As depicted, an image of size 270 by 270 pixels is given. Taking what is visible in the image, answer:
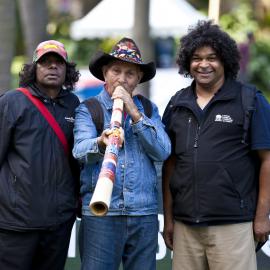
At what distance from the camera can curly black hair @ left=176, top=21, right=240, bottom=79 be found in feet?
15.3

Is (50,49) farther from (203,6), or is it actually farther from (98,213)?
(203,6)

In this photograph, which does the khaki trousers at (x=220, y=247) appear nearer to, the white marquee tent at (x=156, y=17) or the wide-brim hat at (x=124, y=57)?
the wide-brim hat at (x=124, y=57)

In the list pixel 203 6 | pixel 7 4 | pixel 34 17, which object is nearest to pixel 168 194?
pixel 7 4

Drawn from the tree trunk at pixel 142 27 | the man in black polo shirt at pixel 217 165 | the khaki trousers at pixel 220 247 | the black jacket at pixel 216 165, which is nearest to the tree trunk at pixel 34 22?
the tree trunk at pixel 142 27

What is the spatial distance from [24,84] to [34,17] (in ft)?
14.2

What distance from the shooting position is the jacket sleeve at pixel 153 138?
14.4ft

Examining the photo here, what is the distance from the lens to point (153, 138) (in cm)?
442

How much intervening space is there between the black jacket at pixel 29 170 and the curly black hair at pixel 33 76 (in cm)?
12

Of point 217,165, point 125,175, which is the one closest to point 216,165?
point 217,165

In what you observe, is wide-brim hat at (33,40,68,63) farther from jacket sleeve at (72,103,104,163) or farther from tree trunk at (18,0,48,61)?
tree trunk at (18,0,48,61)

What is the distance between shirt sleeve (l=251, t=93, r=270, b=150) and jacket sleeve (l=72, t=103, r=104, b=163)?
90 centimetres

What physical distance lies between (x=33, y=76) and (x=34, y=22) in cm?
426

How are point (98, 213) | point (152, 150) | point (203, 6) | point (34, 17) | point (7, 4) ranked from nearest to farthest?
point (98, 213) → point (152, 150) → point (7, 4) → point (34, 17) → point (203, 6)

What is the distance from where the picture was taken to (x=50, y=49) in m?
4.71
